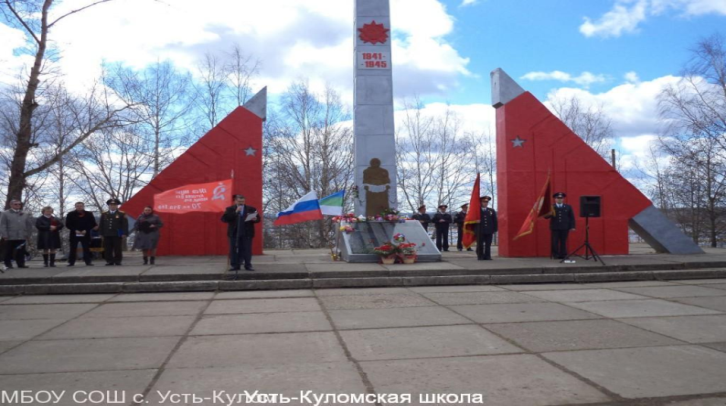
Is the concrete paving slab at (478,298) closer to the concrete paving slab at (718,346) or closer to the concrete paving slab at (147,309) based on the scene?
the concrete paving slab at (718,346)

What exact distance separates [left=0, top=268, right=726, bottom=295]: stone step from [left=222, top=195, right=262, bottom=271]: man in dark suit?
0.71m

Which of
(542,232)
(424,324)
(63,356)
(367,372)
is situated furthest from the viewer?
(542,232)

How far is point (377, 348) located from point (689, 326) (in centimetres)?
383

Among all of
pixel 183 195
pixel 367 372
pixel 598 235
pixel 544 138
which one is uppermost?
pixel 544 138

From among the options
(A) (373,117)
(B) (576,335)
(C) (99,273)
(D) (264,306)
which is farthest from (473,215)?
(C) (99,273)

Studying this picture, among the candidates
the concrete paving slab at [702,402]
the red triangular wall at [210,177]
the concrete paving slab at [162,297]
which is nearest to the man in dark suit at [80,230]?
the red triangular wall at [210,177]

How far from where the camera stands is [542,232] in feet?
49.2

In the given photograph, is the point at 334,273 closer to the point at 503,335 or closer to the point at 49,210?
the point at 503,335

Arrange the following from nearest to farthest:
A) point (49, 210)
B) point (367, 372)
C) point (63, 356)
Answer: point (367, 372)
point (63, 356)
point (49, 210)

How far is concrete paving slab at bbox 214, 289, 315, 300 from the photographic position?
9.61 meters

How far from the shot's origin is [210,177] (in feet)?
52.1

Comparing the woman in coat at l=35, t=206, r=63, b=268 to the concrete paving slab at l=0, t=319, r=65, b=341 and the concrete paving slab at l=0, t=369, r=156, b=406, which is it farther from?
the concrete paving slab at l=0, t=369, r=156, b=406

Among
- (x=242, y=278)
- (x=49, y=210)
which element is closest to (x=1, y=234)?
(x=49, y=210)

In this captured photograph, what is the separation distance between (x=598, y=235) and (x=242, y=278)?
9980 millimetres
